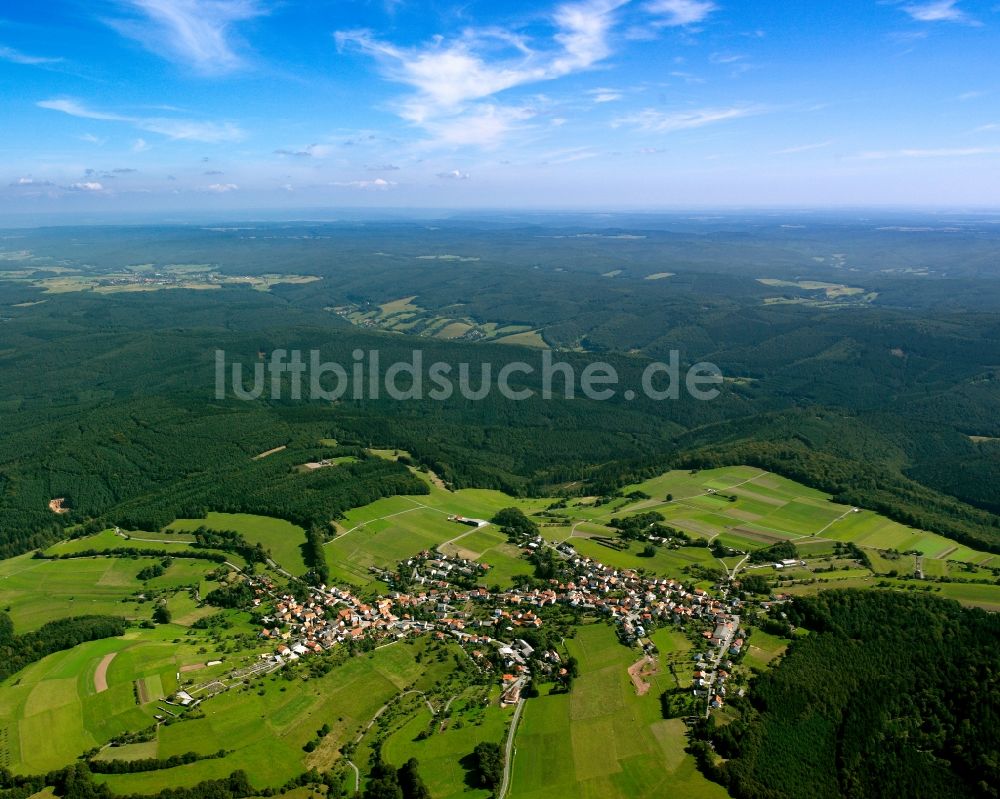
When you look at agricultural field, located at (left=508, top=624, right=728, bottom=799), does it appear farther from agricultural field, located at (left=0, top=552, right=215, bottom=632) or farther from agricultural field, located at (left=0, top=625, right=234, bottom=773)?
agricultural field, located at (left=0, top=552, right=215, bottom=632)

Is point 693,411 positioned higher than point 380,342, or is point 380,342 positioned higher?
point 380,342

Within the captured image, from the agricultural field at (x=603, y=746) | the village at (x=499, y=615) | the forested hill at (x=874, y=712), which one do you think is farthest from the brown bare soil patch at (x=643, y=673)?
the forested hill at (x=874, y=712)

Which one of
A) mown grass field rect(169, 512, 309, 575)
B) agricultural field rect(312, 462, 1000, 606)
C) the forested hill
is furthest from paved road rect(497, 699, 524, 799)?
mown grass field rect(169, 512, 309, 575)

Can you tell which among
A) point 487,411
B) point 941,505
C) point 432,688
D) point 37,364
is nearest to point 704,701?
point 432,688

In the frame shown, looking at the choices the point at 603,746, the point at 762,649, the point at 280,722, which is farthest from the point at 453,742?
the point at 762,649

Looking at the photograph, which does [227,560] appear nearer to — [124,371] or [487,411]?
[487,411]

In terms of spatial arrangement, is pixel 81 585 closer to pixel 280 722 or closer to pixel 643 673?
pixel 280 722

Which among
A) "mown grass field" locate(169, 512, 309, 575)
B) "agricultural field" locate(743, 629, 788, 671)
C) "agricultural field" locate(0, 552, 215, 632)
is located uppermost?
"agricultural field" locate(743, 629, 788, 671)
